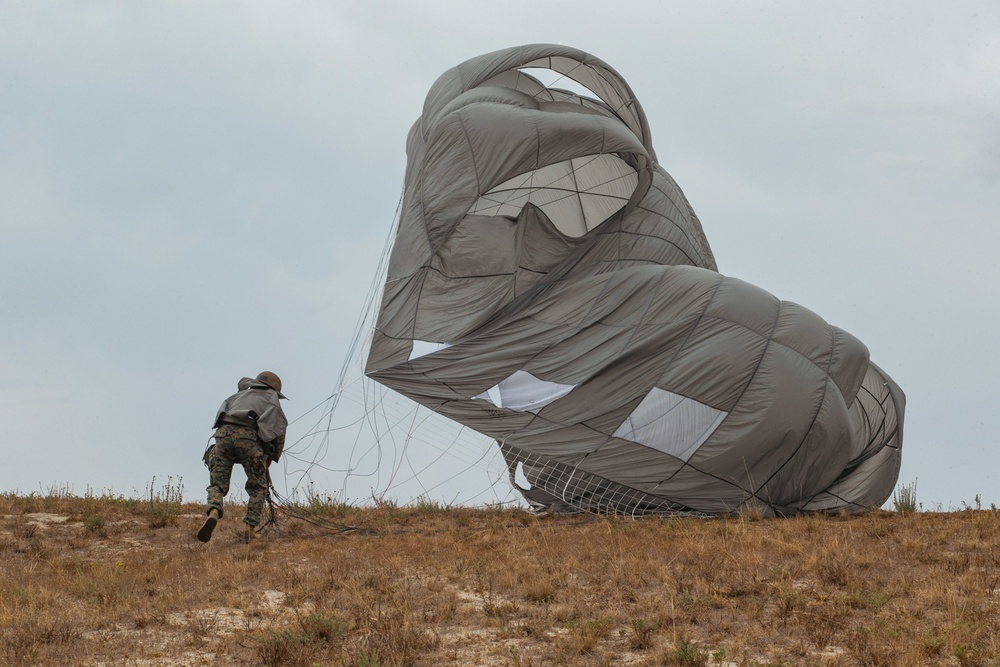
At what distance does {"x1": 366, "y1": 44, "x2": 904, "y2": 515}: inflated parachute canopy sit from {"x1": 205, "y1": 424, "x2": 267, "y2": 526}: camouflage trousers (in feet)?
7.29

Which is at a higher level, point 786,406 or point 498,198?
point 498,198

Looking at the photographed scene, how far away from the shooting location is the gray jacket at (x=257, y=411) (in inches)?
389

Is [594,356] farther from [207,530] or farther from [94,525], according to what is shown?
[94,525]

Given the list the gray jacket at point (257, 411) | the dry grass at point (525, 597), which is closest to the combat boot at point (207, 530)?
the dry grass at point (525, 597)

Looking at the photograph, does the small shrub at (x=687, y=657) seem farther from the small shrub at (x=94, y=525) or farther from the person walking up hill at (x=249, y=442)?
the small shrub at (x=94, y=525)

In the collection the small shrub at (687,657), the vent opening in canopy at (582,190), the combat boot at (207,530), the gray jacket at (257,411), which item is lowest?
the small shrub at (687,657)

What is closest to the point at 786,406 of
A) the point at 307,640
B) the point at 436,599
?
the point at 436,599

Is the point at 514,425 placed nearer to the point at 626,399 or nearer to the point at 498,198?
the point at 626,399

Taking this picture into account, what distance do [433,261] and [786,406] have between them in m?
4.61

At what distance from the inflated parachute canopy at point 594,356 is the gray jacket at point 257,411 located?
6.20 ft

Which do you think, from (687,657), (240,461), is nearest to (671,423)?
(240,461)

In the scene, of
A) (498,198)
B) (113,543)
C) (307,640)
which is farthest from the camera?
(498,198)

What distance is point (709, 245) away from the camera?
15.5 metres

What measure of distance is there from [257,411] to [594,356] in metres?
4.08
